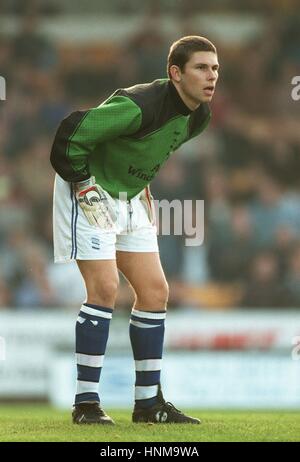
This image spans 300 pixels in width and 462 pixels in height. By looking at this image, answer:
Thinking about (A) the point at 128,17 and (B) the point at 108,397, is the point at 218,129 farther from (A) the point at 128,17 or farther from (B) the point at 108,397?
(B) the point at 108,397

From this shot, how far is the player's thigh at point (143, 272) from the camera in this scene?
6.76m

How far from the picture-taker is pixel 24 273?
13.3 metres

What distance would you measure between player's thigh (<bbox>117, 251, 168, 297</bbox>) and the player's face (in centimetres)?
95

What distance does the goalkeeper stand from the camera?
256 inches

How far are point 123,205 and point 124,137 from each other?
40cm

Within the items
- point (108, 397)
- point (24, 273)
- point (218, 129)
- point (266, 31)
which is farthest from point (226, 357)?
point (266, 31)

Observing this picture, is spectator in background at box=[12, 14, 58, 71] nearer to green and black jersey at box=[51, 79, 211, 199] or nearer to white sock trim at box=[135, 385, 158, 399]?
green and black jersey at box=[51, 79, 211, 199]

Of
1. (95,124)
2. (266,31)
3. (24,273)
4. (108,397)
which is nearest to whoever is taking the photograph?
(95,124)

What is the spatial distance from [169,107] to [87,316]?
1.24m

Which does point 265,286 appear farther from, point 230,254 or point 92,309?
point 92,309

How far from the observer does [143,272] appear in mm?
6762

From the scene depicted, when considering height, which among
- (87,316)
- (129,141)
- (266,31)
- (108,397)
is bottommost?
(108,397)

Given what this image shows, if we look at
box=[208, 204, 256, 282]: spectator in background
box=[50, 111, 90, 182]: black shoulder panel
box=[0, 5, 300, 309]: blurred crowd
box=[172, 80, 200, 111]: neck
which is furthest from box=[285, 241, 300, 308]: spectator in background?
box=[50, 111, 90, 182]: black shoulder panel

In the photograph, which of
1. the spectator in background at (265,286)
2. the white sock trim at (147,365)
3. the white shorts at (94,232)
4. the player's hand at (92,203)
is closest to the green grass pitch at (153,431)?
the white sock trim at (147,365)
